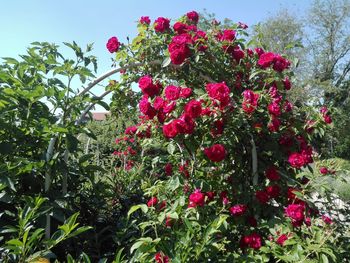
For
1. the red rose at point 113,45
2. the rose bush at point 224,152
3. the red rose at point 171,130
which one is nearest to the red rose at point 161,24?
the rose bush at point 224,152

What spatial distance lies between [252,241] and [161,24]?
5.35 feet

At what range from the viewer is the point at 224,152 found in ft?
7.07

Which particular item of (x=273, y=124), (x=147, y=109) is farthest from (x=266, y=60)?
(x=147, y=109)

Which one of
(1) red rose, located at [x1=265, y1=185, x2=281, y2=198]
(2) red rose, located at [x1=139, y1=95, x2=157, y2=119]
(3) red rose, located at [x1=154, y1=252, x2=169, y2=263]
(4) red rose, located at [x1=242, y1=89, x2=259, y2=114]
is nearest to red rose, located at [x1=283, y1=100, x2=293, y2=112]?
(4) red rose, located at [x1=242, y1=89, x2=259, y2=114]

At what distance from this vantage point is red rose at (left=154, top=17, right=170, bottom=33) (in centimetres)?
278

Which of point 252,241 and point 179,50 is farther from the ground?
point 179,50

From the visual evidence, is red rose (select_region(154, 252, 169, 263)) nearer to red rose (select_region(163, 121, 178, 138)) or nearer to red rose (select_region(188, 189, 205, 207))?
red rose (select_region(188, 189, 205, 207))

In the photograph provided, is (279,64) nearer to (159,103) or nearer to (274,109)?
(274,109)

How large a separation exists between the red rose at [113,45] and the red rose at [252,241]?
1700mm

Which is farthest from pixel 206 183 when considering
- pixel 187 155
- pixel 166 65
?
pixel 166 65

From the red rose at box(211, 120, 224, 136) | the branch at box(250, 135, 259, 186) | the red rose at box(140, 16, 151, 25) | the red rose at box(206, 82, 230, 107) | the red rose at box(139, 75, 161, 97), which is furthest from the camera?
the red rose at box(140, 16, 151, 25)

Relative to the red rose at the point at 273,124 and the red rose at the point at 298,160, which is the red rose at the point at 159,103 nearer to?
the red rose at the point at 273,124

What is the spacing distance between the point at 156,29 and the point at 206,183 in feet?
4.05

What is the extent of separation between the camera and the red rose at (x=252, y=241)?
2178 mm
